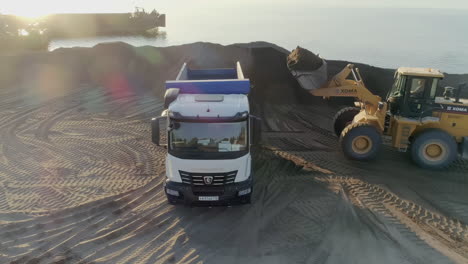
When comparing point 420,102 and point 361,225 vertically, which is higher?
point 420,102

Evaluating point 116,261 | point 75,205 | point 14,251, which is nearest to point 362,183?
point 116,261

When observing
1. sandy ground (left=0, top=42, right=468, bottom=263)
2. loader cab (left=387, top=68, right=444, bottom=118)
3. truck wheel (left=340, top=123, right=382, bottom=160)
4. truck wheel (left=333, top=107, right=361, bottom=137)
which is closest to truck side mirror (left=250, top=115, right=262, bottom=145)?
sandy ground (left=0, top=42, right=468, bottom=263)

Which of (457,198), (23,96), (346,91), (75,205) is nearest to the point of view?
(75,205)

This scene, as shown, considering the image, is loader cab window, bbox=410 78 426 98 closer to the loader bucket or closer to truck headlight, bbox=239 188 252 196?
the loader bucket

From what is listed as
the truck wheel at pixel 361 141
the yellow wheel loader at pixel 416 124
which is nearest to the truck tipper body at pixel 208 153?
the truck wheel at pixel 361 141

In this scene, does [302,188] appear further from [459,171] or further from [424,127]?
[459,171]

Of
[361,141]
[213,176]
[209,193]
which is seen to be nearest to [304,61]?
[361,141]

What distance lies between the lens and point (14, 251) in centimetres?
685

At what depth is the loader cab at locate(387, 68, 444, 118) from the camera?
10.3 meters

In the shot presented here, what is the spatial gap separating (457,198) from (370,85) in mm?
9377

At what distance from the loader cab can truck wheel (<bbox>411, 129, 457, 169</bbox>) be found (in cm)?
67

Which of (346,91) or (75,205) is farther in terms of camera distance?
(346,91)

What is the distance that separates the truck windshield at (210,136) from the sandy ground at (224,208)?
1656 millimetres

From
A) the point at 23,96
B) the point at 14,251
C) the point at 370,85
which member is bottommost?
the point at 14,251
